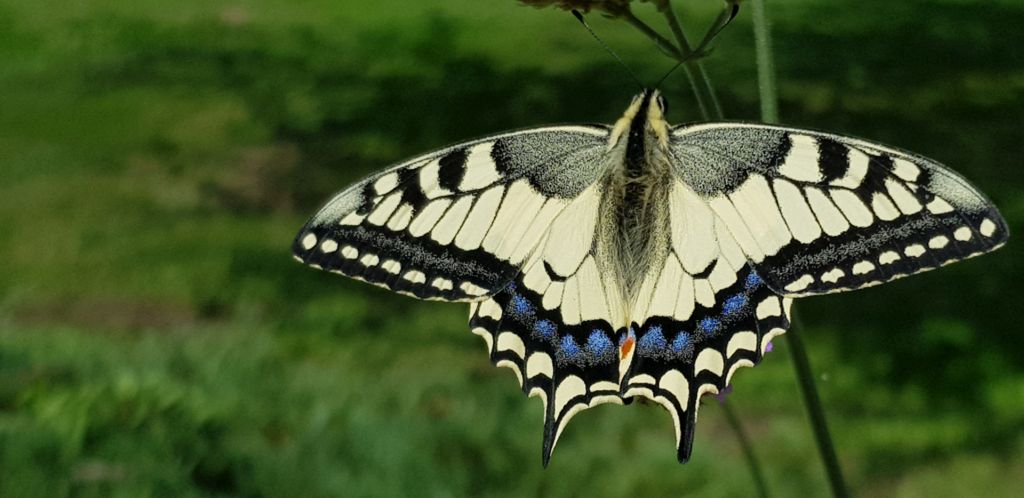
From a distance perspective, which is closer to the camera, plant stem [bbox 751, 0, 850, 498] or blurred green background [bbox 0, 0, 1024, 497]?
plant stem [bbox 751, 0, 850, 498]

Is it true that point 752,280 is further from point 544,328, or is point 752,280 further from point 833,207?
point 544,328

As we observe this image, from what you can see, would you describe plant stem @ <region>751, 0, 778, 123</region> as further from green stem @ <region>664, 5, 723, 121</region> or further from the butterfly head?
the butterfly head

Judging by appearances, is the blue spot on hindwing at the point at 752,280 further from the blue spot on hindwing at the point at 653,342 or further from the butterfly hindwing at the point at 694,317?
the blue spot on hindwing at the point at 653,342

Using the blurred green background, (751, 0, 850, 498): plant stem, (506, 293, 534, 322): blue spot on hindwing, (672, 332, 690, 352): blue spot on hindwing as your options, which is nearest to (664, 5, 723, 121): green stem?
(751, 0, 850, 498): plant stem

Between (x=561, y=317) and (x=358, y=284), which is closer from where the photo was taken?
(x=561, y=317)

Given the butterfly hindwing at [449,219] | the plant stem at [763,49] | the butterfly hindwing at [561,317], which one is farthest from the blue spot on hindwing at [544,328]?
the plant stem at [763,49]

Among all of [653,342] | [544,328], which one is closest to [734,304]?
[653,342]

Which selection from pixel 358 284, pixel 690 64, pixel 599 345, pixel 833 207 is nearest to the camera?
pixel 690 64
